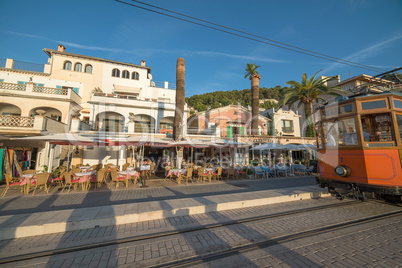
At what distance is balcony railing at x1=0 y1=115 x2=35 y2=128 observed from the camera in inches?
531

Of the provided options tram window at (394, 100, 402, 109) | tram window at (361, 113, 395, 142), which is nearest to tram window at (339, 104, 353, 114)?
tram window at (361, 113, 395, 142)

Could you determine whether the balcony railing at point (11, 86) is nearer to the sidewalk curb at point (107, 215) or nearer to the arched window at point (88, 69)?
the arched window at point (88, 69)

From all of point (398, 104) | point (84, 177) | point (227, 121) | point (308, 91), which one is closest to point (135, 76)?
point (227, 121)

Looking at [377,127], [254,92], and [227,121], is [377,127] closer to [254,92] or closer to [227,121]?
[254,92]

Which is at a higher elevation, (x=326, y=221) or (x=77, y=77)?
(x=77, y=77)

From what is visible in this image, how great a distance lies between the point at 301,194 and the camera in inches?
291

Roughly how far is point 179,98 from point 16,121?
43.5 feet

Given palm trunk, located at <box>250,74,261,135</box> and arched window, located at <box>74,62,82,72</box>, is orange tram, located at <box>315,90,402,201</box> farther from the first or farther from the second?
arched window, located at <box>74,62,82,72</box>

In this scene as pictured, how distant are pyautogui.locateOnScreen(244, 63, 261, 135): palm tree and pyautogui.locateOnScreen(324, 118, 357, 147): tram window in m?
15.1

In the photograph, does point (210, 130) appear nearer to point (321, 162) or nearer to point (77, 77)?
point (321, 162)

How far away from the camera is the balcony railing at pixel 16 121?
531 inches

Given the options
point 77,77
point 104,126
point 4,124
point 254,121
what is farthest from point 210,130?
point 77,77

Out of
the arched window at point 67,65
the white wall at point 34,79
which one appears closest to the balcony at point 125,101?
the white wall at point 34,79

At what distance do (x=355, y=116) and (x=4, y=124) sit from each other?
2185cm
